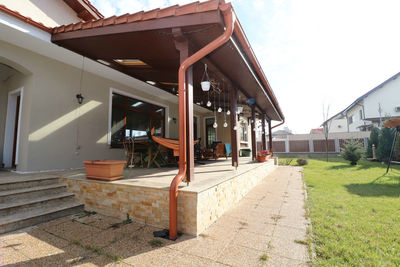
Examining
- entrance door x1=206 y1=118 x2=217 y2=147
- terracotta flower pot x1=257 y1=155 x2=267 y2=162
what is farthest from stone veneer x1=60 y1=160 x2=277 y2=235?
entrance door x1=206 y1=118 x2=217 y2=147

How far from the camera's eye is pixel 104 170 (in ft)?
9.32

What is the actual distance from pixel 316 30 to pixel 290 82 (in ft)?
21.8

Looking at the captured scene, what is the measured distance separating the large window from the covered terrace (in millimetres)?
1334

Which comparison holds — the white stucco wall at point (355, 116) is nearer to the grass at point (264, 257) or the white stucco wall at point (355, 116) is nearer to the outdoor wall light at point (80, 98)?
the grass at point (264, 257)

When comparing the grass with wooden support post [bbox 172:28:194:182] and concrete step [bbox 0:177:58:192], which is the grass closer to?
wooden support post [bbox 172:28:194:182]

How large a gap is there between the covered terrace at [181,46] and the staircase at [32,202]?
6.39 ft

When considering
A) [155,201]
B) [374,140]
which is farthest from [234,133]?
[374,140]

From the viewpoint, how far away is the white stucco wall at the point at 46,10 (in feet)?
12.4

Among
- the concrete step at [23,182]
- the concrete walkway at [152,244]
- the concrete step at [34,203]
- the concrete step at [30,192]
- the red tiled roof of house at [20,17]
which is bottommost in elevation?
the concrete walkway at [152,244]

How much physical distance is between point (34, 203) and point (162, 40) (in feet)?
10.5

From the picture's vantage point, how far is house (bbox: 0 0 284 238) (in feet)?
8.02

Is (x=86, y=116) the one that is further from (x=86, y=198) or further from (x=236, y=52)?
(x=236, y=52)

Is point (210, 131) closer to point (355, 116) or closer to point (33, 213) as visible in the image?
point (33, 213)

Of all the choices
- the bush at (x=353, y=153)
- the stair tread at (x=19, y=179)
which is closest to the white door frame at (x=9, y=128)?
the stair tread at (x=19, y=179)
